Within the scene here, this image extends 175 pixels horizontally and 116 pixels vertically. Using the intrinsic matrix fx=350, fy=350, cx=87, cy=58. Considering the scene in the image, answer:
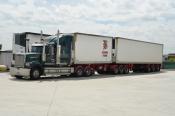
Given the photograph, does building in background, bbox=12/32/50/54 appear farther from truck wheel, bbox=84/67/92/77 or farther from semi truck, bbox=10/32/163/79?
truck wheel, bbox=84/67/92/77

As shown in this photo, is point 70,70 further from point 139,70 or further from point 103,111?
point 103,111

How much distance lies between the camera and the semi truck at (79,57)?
26.4 meters

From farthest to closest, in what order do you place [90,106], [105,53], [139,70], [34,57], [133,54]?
[139,70] → [133,54] → [105,53] → [34,57] → [90,106]

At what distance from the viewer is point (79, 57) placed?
29469 millimetres

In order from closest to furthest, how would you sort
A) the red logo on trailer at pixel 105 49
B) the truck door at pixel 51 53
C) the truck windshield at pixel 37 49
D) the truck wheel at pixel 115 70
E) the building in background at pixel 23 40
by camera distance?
1. the truck door at pixel 51 53
2. the truck windshield at pixel 37 49
3. the building in background at pixel 23 40
4. the red logo on trailer at pixel 105 49
5. the truck wheel at pixel 115 70

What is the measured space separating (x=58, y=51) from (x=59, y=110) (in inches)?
654

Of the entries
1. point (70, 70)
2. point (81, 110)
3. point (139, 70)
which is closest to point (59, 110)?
point (81, 110)

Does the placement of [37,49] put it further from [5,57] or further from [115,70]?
[5,57]

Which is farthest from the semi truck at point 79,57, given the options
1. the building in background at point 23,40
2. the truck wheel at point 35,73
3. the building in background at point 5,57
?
the building in background at point 5,57

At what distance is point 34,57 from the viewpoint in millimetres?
26719

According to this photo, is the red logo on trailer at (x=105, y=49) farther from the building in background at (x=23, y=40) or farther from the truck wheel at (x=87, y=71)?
the building in background at (x=23, y=40)

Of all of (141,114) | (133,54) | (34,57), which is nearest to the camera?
(141,114)

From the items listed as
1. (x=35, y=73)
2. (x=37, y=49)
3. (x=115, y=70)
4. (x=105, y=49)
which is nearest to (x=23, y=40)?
(x=37, y=49)

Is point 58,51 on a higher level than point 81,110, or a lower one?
higher
